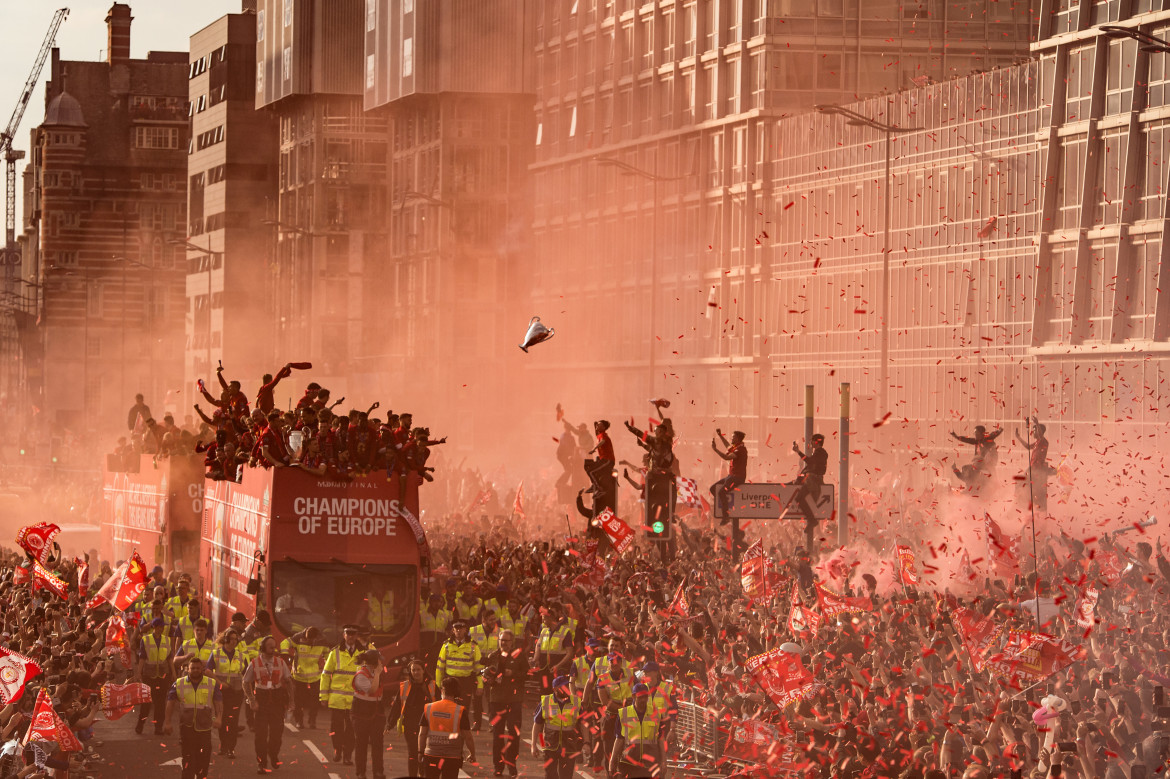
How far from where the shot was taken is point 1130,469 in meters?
44.4

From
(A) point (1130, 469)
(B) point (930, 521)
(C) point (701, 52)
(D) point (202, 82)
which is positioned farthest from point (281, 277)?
(B) point (930, 521)

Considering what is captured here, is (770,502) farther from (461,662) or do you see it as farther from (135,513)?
(135,513)

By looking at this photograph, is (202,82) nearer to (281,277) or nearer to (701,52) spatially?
(281,277)

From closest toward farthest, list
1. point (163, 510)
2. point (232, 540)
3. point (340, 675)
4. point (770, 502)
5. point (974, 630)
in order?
point (974, 630) < point (340, 675) < point (232, 540) < point (770, 502) < point (163, 510)

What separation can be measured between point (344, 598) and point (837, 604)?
614 cm

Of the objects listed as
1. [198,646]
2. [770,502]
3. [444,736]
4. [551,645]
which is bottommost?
[444,736]

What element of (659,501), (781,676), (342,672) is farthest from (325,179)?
(781,676)

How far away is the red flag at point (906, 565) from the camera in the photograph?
25.7 metres

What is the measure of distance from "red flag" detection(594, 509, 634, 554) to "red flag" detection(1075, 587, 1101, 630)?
30.3 ft

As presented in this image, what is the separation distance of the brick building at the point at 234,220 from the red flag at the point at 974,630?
9581 cm

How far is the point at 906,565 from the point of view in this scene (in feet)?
84.6

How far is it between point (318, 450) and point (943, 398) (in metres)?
33.7

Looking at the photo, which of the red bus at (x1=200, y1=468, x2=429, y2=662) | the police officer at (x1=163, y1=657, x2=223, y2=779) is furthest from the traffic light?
the police officer at (x1=163, y1=657, x2=223, y2=779)

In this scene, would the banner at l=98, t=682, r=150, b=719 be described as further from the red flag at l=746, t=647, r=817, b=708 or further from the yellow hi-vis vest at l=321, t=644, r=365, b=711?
the red flag at l=746, t=647, r=817, b=708
